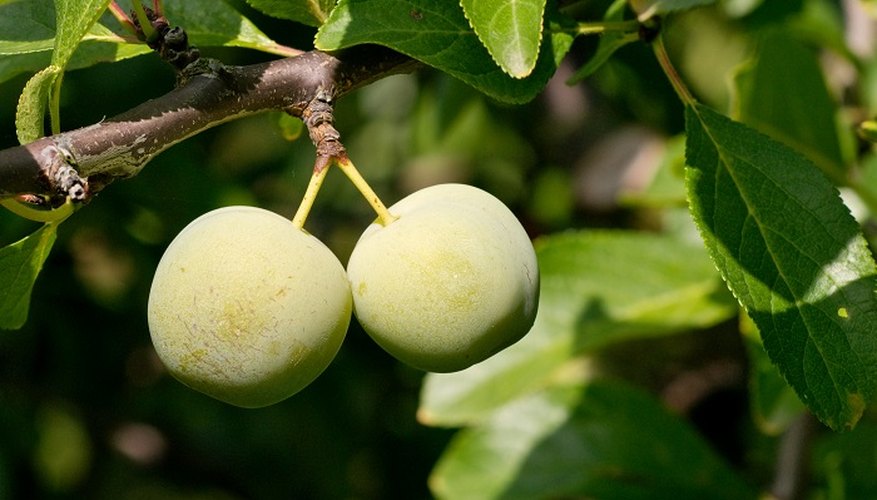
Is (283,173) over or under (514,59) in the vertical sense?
under

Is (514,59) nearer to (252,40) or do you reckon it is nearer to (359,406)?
(252,40)

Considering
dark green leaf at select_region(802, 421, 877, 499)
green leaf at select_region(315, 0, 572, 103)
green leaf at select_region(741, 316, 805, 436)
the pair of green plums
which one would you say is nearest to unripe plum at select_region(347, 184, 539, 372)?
the pair of green plums

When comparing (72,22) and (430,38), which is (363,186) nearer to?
(430,38)

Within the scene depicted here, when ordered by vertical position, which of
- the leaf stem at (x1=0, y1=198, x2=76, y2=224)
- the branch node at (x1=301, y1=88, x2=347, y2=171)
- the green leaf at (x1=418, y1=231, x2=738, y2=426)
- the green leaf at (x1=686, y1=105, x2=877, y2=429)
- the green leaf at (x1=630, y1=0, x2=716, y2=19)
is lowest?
the green leaf at (x1=418, y1=231, x2=738, y2=426)

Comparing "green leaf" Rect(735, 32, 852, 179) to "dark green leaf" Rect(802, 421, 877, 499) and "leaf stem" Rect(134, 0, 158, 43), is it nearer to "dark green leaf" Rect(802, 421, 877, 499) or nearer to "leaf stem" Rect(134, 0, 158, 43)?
"dark green leaf" Rect(802, 421, 877, 499)

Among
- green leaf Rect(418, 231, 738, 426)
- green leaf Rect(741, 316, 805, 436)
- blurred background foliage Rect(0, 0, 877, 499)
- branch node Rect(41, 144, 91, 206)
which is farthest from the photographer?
blurred background foliage Rect(0, 0, 877, 499)

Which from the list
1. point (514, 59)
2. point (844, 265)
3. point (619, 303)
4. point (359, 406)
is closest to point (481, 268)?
point (514, 59)
